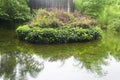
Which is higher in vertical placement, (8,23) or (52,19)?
(52,19)

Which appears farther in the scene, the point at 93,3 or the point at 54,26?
the point at 93,3

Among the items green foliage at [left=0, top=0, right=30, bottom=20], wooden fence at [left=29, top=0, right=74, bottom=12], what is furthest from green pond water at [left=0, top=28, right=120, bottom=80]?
wooden fence at [left=29, top=0, right=74, bottom=12]

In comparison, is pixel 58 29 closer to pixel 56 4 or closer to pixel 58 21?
pixel 58 21

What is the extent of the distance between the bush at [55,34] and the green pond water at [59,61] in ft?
1.20

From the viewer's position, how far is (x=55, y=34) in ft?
45.3

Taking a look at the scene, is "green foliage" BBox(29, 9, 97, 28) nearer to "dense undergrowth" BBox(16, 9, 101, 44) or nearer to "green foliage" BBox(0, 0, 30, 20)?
"dense undergrowth" BBox(16, 9, 101, 44)

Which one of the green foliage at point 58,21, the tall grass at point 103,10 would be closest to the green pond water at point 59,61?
the green foliage at point 58,21

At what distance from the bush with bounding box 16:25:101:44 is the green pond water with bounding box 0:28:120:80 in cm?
37

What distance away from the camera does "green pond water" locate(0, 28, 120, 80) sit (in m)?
8.69

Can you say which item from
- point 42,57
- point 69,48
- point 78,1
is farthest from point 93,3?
point 42,57

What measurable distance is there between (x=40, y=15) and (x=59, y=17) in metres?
1.23

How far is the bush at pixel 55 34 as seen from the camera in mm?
13680

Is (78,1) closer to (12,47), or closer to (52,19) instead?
(52,19)

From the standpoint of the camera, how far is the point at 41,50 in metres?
12.4
